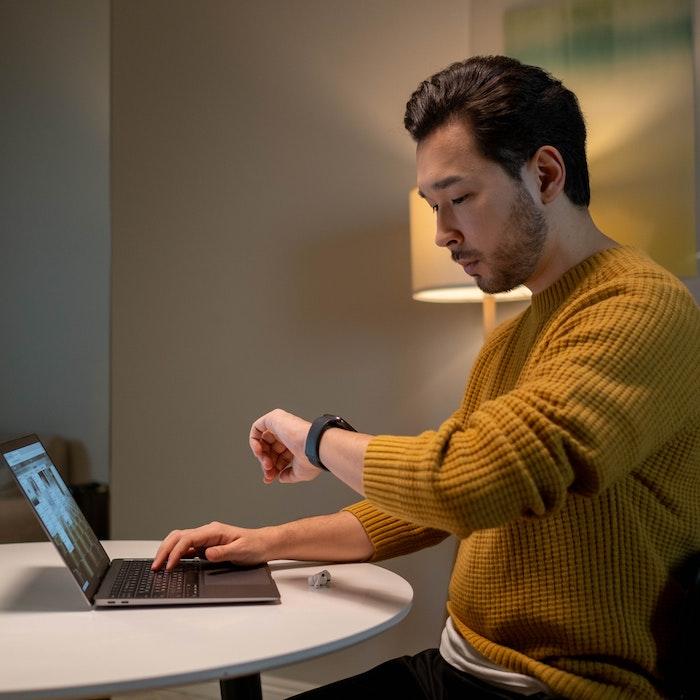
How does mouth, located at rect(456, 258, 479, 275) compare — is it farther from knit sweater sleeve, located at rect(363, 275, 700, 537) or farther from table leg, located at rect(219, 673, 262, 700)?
table leg, located at rect(219, 673, 262, 700)

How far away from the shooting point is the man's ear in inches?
48.8

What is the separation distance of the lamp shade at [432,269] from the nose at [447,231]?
65 centimetres

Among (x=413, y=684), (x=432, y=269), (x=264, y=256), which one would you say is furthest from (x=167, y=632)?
(x=264, y=256)

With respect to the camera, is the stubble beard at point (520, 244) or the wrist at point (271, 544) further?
the wrist at point (271, 544)

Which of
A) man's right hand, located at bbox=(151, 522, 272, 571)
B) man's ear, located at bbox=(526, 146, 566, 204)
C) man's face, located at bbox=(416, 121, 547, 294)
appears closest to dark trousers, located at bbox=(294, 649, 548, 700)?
man's right hand, located at bbox=(151, 522, 272, 571)

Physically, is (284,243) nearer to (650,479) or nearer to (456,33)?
(456,33)

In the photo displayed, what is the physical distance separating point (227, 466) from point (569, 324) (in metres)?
1.87

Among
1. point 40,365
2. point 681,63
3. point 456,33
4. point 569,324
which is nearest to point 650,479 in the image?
point 569,324

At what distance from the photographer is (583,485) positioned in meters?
0.98

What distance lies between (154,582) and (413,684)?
1.42ft

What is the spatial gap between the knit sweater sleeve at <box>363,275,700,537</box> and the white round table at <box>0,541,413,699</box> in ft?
0.62

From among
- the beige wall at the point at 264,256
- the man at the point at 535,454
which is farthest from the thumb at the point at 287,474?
the beige wall at the point at 264,256

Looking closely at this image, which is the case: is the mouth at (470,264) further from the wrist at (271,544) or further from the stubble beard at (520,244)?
the wrist at (271,544)

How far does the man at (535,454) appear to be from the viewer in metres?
0.97
